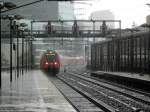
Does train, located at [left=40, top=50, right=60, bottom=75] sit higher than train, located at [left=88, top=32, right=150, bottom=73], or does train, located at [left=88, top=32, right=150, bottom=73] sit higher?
train, located at [left=88, top=32, right=150, bottom=73]

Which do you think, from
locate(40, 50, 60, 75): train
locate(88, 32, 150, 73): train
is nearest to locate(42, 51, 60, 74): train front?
locate(40, 50, 60, 75): train

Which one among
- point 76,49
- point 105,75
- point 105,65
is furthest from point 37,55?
point 105,75

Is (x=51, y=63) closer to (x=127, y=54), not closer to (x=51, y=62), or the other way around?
(x=51, y=62)

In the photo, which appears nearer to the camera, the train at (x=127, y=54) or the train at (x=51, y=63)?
the train at (x=127, y=54)

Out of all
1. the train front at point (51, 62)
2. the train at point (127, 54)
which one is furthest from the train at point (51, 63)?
the train at point (127, 54)

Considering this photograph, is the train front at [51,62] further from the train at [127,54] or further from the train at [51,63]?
the train at [127,54]

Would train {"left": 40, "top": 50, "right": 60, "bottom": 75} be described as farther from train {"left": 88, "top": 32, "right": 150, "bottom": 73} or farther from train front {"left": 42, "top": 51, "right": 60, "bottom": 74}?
train {"left": 88, "top": 32, "right": 150, "bottom": 73}

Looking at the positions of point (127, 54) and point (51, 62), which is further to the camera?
point (51, 62)

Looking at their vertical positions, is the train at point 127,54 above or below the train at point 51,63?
above

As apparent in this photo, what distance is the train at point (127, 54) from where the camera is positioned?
35.9 metres

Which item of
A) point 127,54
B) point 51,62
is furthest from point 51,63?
point 127,54

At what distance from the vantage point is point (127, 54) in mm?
42438

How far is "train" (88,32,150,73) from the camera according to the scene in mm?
35938

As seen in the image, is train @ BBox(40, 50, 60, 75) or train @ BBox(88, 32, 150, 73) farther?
train @ BBox(40, 50, 60, 75)
